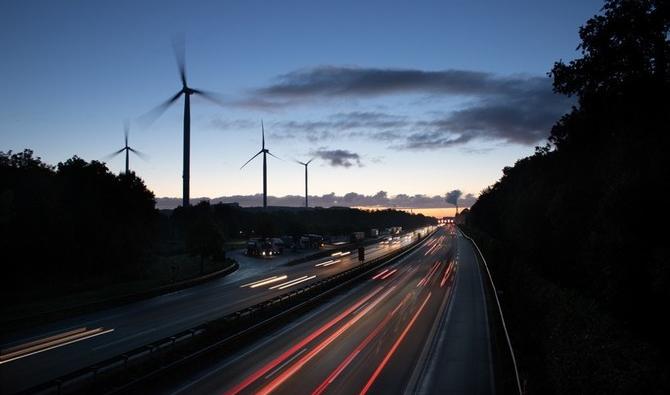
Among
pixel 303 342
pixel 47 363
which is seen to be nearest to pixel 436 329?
pixel 303 342

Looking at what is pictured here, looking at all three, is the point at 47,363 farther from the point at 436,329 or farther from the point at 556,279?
the point at 556,279

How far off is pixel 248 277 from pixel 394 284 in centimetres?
1920

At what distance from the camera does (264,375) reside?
20.8 m

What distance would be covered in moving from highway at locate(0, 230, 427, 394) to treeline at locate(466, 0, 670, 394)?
19.5 metres

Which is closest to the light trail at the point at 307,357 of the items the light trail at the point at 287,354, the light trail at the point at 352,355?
the light trail at the point at 287,354

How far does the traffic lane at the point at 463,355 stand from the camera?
19.5m

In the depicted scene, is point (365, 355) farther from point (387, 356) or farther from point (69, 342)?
point (69, 342)

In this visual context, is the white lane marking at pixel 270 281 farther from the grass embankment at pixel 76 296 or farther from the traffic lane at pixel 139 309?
the grass embankment at pixel 76 296

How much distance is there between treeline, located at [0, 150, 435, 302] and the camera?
1937 inches

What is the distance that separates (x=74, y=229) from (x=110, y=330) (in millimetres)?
29722

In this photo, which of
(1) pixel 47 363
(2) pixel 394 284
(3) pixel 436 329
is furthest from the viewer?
(2) pixel 394 284

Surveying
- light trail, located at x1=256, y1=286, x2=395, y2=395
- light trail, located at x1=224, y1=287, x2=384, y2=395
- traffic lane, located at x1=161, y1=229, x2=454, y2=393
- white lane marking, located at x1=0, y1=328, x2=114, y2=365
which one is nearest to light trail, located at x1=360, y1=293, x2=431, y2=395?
traffic lane, located at x1=161, y1=229, x2=454, y2=393

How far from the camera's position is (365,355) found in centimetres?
2406

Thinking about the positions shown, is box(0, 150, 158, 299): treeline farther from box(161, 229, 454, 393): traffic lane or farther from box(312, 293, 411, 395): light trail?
box(312, 293, 411, 395): light trail
